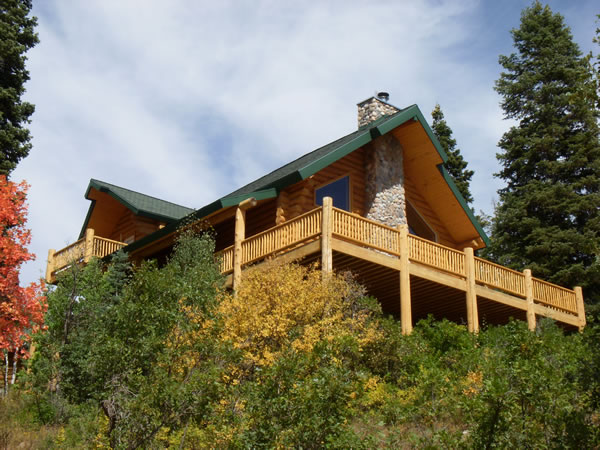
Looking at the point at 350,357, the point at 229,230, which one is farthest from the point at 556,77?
the point at 350,357

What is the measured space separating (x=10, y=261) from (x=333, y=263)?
749cm

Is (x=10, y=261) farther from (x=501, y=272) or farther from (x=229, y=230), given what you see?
(x=501, y=272)

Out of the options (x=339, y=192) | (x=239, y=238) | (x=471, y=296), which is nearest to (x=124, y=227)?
(x=339, y=192)

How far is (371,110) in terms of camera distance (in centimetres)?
2353

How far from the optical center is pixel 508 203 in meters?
30.4

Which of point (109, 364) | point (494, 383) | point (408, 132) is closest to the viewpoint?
point (494, 383)

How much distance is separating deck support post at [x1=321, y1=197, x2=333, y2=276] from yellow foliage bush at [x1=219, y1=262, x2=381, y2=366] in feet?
1.08

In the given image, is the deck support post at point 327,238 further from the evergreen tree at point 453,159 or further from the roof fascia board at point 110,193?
the evergreen tree at point 453,159

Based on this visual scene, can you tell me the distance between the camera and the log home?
56.7 ft

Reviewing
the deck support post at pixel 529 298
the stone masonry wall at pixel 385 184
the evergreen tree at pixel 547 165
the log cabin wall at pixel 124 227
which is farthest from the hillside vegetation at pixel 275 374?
the evergreen tree at pixel 547 165

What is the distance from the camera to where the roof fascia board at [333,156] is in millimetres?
18469

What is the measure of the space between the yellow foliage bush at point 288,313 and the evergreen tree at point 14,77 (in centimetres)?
1354

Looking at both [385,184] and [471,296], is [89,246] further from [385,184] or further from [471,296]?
[471,296]

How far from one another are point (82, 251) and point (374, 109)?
10415 millimetres
